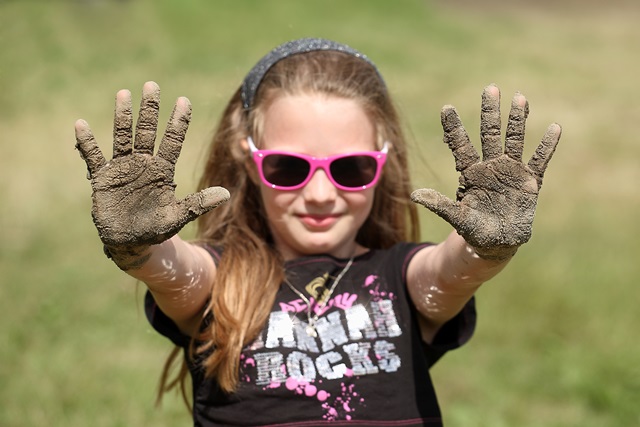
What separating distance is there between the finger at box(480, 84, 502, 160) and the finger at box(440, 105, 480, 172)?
4 centimetres

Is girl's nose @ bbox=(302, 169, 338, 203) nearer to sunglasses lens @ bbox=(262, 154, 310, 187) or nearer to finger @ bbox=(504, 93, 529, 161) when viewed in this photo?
sunglasses lens @ bbox=(262, 154, 310, 187)

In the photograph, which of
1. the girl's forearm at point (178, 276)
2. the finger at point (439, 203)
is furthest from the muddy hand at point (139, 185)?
the finger at point (439, 203)

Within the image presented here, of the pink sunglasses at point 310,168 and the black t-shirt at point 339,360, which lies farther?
the pink sunglasses at point 310,168

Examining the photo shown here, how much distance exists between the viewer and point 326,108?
7.94 feet

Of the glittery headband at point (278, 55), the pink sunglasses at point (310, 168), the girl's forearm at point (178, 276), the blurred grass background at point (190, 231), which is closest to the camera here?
the girl's forearm at point (178, 276)

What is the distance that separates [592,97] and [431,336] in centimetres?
1024

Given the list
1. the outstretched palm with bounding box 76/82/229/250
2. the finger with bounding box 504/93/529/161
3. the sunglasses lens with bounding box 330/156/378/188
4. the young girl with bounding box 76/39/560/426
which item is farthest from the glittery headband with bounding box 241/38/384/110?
the finger with bounding box 504/93/529/161

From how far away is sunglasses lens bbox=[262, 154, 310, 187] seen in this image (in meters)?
2.32

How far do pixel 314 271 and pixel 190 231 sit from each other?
10.3 feet

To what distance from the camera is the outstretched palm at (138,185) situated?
177 cm

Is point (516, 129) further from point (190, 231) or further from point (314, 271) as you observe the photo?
point (190, 231)

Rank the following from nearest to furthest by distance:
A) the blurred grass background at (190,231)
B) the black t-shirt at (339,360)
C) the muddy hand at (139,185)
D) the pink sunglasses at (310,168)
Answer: the muddy hand at (139,185), the black t-shirt at (339,360), the pink sunglasses at (310,168), the blurred grass background at (190,231)

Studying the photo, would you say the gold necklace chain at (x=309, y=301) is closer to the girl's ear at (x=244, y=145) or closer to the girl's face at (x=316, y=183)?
the girl's face at (x=316, y=183)

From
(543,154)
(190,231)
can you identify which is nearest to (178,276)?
(543,154)
